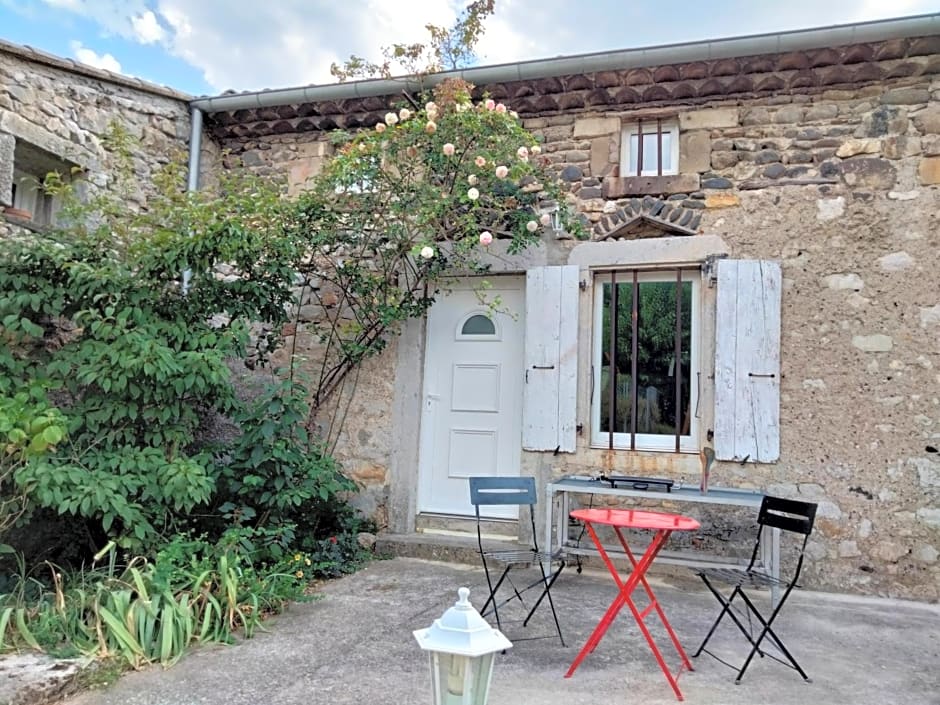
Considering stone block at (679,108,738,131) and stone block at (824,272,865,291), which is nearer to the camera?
stone block at (824,272,865,291)

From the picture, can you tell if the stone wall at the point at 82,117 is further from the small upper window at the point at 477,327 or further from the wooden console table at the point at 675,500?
the wooden console table at the point at 675,500

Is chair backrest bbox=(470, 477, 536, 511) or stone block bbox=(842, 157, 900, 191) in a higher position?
stone block bbox=(842, 157, 900, 191)

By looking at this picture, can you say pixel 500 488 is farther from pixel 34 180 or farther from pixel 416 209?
pixel 34 180

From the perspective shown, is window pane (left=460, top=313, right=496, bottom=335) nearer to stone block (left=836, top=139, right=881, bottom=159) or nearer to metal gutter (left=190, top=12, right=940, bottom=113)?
metal gutter (left=190, top=12, right=940, bottom=113)

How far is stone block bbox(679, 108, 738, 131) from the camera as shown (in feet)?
16.0

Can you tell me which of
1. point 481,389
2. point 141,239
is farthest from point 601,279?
point 141,239

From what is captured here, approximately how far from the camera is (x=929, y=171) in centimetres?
447

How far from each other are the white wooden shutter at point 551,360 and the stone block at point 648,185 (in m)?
0.68

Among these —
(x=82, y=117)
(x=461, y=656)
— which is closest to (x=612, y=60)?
(x=82, y=117)

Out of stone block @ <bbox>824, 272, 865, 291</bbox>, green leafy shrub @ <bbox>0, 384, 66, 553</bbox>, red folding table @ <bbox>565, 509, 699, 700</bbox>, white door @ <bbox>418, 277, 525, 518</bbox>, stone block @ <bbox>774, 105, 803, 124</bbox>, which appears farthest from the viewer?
white door @ <bbox>418, 277, 525, 518</bbox>

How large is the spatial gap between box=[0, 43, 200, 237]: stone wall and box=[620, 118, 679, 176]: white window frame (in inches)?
146

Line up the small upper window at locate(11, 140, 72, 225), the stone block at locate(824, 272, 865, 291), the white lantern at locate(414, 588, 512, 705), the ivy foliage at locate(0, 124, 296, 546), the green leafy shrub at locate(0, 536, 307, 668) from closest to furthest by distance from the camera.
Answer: the white lantern at locate(414, 588, 512, 705)
the green leafy shrub at locate(0, 536, 307, 668)
the ivy foliage at locate(0, 124, 296, 546)
the stone block at locate(824, 272, 865, 291)
the small upper window at locate(11, 140, 72, 225)

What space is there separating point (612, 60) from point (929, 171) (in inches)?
90.6

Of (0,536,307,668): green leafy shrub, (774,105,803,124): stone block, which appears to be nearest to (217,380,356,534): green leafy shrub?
(0,536,307,668): green leafy shrub
